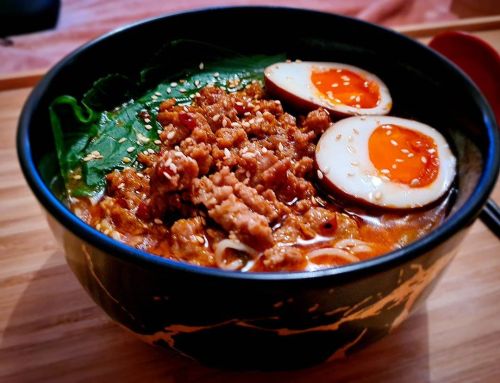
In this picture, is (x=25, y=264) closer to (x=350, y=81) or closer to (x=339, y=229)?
(x=339, y=229)

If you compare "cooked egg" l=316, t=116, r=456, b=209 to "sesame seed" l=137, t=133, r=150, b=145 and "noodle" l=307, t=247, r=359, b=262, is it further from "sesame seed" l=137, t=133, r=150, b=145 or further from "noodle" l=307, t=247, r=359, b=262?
"sesame seed" l=137, t=133, r=150, b=145

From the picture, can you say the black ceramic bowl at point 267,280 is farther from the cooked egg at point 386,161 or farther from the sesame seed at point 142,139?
the sesame seed at point 142,139

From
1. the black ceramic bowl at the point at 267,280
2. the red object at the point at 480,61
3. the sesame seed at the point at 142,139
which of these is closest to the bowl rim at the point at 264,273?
the black ceramic bowl at the point at 267,280

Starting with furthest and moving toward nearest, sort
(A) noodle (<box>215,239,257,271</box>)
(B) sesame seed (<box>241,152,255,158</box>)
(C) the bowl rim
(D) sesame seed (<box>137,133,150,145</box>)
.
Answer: (D) sesame seed (<box>137,133,150,145</box>) < (B) sesame seed (<box>241,152,255,158</box>) < (A) noodle (<box>215,239,257,271</box>) < (C) the bowl rim

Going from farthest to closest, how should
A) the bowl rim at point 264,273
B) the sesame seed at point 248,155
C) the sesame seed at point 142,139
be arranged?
the sesame seed at point 142,139 < the sesame seed at point 248,155 < the bowl rim at point 264,273

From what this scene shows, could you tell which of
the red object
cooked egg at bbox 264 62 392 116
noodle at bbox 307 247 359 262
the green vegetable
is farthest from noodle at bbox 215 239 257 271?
the red object
